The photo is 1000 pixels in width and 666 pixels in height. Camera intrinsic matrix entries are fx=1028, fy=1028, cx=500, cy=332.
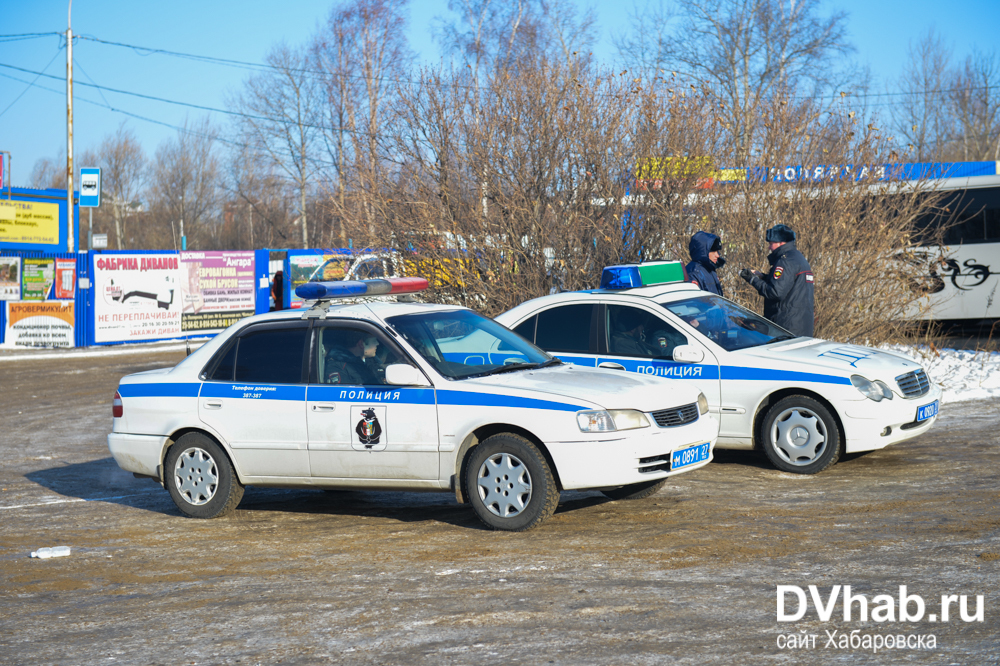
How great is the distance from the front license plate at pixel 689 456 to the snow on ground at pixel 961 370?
613 centimetres

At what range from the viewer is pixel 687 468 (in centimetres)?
672

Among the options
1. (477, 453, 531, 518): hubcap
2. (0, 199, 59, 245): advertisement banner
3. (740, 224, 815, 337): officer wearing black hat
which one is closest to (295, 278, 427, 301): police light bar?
(477, 453, 531, 518): hubcap

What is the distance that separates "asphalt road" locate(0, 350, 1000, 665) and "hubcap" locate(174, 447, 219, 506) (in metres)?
0.23

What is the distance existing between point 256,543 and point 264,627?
1896mm

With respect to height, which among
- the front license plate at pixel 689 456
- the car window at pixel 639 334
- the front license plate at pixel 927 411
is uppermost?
the car window at pixel 639 334

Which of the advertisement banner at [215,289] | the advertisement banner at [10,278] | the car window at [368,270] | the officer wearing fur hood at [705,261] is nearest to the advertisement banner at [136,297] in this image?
the advertisement banner at [215,289]

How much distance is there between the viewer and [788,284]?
983 centimetres

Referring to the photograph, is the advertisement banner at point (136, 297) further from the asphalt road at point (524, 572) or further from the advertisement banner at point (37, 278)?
the asphalt road at point (524, 572)

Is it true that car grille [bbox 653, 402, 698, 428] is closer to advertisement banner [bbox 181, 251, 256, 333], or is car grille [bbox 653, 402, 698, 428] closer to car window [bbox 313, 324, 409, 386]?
car window [bbox 313, 324, 409, 386]

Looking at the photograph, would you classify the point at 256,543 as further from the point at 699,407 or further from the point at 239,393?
the point at 699,407

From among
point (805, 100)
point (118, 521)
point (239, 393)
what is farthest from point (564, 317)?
point (805, 100)

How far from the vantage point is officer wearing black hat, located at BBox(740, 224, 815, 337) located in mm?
9812

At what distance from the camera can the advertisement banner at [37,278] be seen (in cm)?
2375

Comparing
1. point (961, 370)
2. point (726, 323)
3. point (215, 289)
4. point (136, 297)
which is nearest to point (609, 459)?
point (726, 323)
